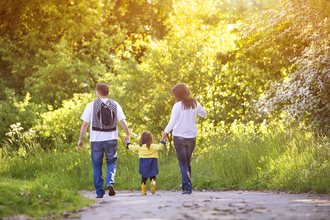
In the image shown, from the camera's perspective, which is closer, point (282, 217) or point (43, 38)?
point (282, 217)

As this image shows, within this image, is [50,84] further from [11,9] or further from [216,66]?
[216,66]

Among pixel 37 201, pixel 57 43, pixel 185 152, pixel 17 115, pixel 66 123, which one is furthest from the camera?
pixel 57 43

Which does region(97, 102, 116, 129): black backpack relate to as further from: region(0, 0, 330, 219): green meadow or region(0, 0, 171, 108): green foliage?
region(0, 0, 171, 108): green foliage

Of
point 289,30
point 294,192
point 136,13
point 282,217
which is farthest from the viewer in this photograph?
point 136,13

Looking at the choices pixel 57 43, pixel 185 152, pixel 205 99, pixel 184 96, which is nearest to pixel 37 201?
pixel 185 152

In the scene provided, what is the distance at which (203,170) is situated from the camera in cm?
888

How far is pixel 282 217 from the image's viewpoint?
4215 millimetres

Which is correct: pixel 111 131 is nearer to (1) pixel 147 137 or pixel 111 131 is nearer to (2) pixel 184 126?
(1) pixel 147 137

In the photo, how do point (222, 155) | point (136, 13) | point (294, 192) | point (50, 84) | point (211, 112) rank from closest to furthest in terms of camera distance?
point (294, 192) → point (222, 155) → point (211, 112) → point (50, 84) → point (136, 13)

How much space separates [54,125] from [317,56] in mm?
9464

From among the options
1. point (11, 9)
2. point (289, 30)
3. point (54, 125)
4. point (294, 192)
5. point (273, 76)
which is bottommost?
point (294, 192)

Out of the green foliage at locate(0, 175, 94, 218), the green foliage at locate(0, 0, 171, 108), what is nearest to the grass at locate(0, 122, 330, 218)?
the green foliage at locate(0, 175, 94, 218)

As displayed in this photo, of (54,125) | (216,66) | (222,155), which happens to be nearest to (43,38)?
(54,125)

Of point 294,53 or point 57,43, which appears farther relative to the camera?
point 57,43
